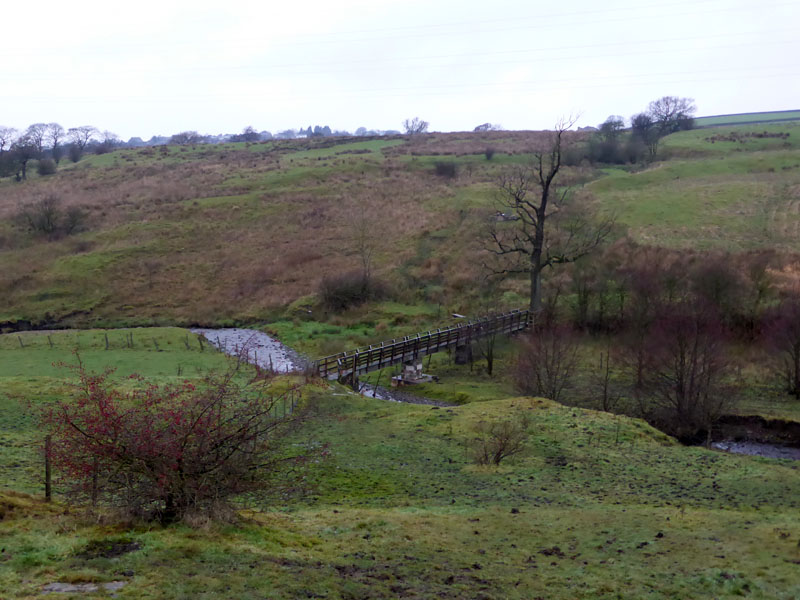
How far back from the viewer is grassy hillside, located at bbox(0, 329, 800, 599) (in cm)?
997

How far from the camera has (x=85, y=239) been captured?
2731 inches

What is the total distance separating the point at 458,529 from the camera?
14.0 metres

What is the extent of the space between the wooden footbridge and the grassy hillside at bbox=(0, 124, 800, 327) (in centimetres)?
885

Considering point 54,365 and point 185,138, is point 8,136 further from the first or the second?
point 54,365

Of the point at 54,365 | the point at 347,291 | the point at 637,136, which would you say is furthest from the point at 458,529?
the point at 637,136

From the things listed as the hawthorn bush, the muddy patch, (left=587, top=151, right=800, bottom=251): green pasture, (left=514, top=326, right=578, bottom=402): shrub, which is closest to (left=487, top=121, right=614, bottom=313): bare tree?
(left=587, top=151, right=800, bottom=251): green pasture

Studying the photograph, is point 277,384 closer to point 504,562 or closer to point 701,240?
point 504,562

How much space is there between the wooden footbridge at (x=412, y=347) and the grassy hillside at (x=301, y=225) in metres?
8.85

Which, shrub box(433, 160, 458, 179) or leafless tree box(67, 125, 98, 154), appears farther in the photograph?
leafless tree box(67, 125, 98, 154)

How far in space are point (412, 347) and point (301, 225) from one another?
126 feet

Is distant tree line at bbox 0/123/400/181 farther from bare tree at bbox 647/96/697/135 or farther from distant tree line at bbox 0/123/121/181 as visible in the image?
bare tree at bbox 647/96/697/135

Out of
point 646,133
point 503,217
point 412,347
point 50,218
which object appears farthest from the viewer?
point 646,133

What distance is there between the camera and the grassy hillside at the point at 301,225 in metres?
57.9

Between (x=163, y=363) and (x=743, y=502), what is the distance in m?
29.2
